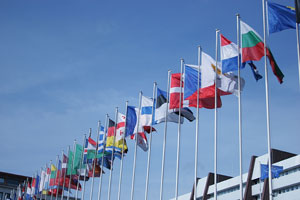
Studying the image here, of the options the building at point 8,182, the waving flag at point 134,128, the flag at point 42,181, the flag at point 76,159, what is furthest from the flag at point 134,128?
the building at point 8,182

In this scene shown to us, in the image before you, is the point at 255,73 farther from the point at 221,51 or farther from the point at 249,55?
the point at 221,51

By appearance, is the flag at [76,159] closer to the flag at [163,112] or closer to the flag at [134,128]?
the flag at [134,128]

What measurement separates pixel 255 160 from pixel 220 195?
969cm

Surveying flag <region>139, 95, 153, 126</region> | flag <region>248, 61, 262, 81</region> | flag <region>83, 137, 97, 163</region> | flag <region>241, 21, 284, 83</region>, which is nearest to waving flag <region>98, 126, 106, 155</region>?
flag <region>83, 137, 97, 163</region>

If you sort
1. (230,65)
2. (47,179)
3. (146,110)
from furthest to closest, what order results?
(47,179)
(146,110)
(230,65)

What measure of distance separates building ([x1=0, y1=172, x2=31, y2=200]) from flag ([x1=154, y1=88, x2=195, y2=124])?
258ft

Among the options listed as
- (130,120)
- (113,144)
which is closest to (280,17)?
(130,120)

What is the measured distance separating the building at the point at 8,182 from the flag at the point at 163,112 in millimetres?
78751

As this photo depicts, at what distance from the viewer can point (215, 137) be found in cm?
2712

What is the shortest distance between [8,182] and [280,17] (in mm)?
94654

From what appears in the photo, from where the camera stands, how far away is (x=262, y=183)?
5812 cm

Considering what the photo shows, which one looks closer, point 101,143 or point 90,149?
point 101,143

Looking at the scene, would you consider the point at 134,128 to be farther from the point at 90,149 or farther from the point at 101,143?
the point at 90,149

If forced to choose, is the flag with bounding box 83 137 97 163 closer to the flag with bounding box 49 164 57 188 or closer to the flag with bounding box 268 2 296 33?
the flag with bounding box 49 164 57 188
